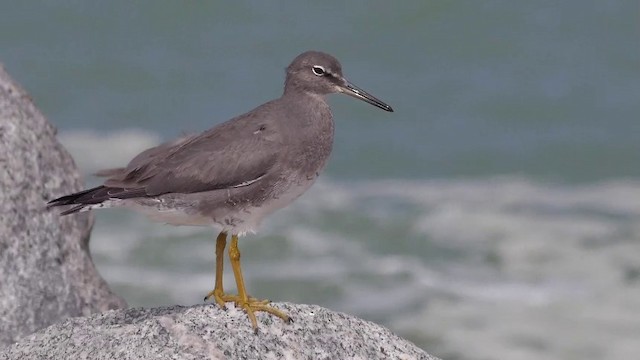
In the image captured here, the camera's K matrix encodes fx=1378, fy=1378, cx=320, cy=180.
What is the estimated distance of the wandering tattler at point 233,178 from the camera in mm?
9602

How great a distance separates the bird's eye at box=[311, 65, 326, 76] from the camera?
10391 mm

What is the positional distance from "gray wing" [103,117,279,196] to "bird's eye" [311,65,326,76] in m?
0.72

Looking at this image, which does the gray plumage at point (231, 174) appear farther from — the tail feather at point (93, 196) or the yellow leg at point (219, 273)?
the yellow leg at point (219, 273)

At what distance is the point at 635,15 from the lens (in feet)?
106

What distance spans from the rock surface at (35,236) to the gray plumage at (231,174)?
1.59 metres

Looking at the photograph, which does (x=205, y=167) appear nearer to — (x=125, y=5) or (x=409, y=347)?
(x=409, y=347)

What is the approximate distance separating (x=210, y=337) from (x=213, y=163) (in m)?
1.34

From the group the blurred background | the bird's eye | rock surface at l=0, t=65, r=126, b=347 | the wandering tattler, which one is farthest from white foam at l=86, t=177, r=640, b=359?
the wandering tattler

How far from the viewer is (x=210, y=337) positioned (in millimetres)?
9062

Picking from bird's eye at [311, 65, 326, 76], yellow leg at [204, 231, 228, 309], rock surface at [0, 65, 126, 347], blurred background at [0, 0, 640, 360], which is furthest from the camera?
blurred background at [0, 0, 640, 360]

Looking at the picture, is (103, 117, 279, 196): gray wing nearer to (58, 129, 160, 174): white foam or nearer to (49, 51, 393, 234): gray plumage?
(49, 51, 393, 234): gray plumage

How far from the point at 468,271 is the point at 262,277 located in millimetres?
3145

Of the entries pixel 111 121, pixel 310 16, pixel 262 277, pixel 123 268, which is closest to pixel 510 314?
pixel 262 277

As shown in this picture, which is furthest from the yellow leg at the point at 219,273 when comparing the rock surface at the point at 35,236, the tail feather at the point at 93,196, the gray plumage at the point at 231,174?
the rock surface at the point at 35,236
